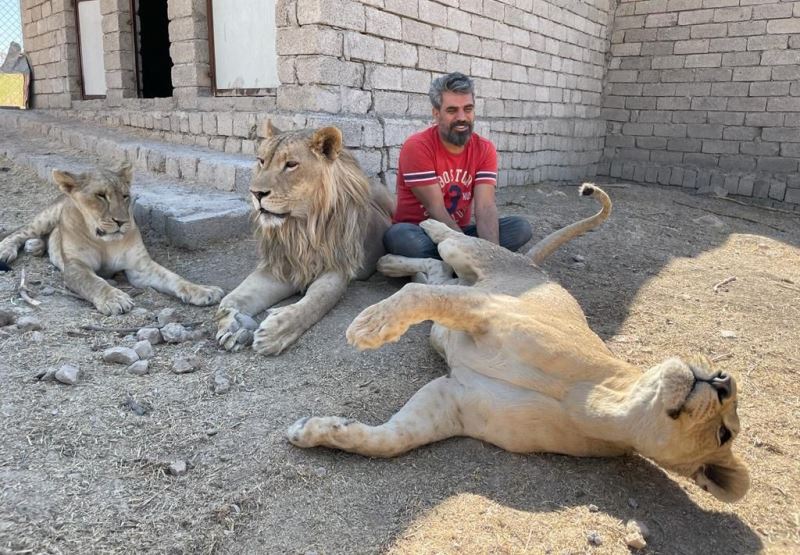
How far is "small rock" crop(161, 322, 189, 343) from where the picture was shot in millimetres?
3277

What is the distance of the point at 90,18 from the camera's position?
9164 mm

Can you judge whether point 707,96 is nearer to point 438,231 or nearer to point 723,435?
point 438,231

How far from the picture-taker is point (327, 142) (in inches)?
145

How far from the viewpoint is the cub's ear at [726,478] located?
203cm

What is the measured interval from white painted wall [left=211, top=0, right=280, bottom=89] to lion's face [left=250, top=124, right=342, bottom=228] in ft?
9.20

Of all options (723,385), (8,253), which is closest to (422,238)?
(723,385)

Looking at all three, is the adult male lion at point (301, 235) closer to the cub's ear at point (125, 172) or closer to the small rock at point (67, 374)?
the small rock at point (67, 374)

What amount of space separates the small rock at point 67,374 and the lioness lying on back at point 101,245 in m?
0.99

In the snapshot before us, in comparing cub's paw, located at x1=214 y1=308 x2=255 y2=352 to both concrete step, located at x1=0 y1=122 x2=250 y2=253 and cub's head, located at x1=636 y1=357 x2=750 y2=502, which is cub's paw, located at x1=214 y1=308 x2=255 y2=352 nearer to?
concrete step, located at x1=0 y1=122 x2=250 y2=253

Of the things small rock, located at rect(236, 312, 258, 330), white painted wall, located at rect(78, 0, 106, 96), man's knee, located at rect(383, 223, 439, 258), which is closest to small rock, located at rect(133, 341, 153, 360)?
small rock, located at rect(236, 312, 258, 330)

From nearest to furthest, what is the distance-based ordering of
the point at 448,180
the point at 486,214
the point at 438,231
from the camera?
1. the point at 438,231
2. the point at 486,214
3. the point at 448,180

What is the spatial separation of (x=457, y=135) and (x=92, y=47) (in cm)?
751

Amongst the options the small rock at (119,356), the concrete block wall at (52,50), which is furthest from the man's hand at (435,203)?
the concrete block wall at (52,50)

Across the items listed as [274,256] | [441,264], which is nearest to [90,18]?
[274,256]
